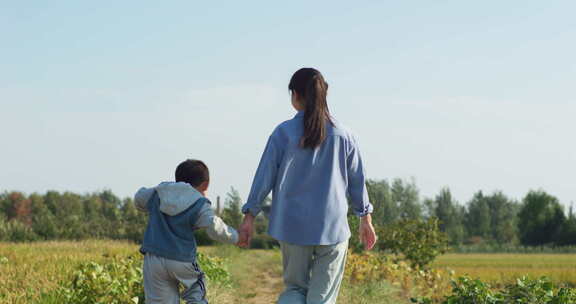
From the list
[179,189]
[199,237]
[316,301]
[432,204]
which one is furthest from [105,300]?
[432,204]

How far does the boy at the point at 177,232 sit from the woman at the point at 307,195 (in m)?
0.45

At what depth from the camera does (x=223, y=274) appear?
10.3 meters

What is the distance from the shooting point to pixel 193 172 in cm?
482

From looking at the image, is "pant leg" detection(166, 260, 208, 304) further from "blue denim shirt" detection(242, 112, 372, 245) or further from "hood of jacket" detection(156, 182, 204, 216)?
"blue denim shirt" detection(242, 112, 372, 245)

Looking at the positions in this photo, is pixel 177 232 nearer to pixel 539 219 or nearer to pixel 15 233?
pixel 15 233

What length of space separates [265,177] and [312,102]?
1.91 feet

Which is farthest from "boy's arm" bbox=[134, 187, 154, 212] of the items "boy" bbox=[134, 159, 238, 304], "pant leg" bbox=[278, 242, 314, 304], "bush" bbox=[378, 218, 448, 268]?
"bush" bbox=[378, 218, 448, 268]

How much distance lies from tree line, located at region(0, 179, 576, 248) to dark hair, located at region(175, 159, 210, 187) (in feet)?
36.3

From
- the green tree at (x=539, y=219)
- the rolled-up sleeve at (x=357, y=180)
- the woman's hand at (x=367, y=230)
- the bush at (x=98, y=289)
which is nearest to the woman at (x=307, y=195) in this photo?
the rolled-up sleeve at (x=357, y=180)

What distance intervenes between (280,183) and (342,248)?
0.61m

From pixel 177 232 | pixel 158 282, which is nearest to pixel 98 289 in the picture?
pixel 158 282

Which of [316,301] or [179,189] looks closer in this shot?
[316,301]

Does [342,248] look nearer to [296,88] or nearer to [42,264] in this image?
[296,88]

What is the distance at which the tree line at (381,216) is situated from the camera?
24094 mm
